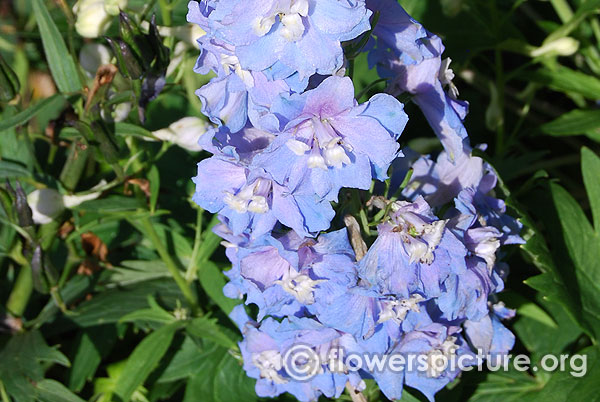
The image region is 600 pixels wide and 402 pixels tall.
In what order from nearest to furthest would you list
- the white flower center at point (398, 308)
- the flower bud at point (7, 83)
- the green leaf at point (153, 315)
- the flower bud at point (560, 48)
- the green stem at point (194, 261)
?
1. the white flower center at point (398, 308)
2. the flower bud at point (7, 83)
3. the green leaf at point (153, 315)
4. the green stem at point (194, 261)
5. the flower bud at point (560, 48)

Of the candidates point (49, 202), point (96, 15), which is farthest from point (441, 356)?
point (96, 15)

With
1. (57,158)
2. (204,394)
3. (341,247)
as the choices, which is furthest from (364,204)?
(57,158)

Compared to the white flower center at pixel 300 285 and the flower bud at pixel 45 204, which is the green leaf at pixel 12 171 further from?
the white flower center at pixel 300 285

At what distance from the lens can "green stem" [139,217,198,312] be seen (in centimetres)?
165

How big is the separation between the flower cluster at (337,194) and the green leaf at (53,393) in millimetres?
453

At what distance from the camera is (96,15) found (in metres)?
1.55

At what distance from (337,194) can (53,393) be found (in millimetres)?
937

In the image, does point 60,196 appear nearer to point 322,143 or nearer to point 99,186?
point 99,186

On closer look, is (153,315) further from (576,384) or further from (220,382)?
(576,384)

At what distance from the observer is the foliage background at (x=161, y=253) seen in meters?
1.58

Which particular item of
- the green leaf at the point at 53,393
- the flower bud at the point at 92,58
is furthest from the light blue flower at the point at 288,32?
the green leaf at the point at 53,393

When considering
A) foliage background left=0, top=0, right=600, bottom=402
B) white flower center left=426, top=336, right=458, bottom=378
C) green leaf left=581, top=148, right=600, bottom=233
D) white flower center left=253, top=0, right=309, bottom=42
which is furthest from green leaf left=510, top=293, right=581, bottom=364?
white flower center left=253, top=0, right=309, bottom=42

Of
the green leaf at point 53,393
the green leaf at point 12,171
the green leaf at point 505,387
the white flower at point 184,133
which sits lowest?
the green leaf at point 505,387

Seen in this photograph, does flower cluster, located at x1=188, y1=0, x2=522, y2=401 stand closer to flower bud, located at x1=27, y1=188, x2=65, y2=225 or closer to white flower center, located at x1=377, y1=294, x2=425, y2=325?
white flower center, located at x1=377, y1=294, x2=425, y2=325
